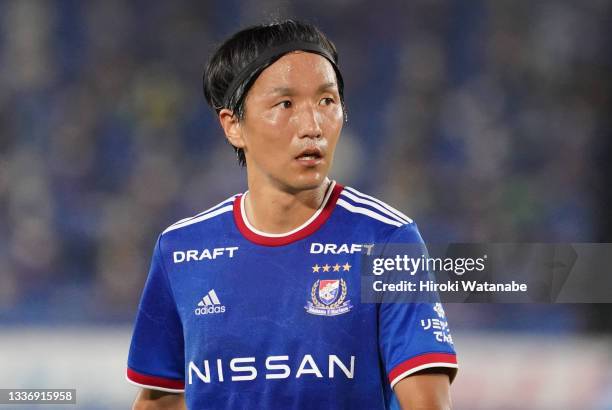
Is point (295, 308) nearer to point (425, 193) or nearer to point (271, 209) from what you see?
point (271, 209)

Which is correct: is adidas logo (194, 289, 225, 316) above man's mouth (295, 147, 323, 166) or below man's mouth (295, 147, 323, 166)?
below

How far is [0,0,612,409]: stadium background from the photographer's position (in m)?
7.09

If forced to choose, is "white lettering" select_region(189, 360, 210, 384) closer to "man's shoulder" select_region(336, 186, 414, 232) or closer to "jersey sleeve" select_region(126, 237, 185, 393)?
"jersey sleeve" select_region(126, 237, 185, 393)

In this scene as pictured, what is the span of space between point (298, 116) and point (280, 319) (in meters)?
0.61

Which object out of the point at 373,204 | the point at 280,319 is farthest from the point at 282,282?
the point at 373,204

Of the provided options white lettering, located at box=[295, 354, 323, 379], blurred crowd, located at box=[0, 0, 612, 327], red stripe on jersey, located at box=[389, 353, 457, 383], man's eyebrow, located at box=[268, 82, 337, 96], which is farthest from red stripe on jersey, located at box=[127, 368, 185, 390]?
blurred crowd, located at box=[0, 0, 612, 327]

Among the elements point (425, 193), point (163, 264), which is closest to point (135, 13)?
point (425, 193)

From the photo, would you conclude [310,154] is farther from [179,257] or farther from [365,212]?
[179,257]

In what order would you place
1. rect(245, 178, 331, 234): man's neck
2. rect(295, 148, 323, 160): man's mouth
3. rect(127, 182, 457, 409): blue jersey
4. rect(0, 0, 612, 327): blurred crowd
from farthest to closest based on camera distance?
rect(0, 0, 612, 327): blurred crowd < rect(245, 178, 331, 234): man's neck < rect(295, 148, 323, 160): man's mouth < rect(127, 182, 457, 409): blue jersey

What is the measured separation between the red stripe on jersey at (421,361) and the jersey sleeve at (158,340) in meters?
0.86

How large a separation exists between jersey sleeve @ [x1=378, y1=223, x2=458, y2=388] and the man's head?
0.47m

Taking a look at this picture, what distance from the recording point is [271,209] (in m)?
3.13

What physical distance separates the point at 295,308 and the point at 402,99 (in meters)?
5.56

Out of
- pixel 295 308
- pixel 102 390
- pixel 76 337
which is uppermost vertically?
pixel 76 337
